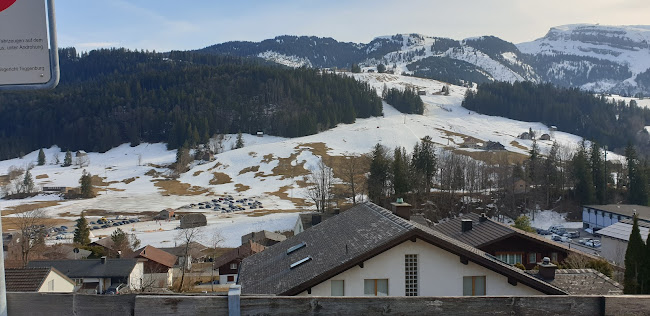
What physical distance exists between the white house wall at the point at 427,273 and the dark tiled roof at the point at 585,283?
18.6 feet

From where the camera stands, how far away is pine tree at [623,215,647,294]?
61.4 feet

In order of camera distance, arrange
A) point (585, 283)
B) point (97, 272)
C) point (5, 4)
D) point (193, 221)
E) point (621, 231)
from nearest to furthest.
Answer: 1. point (5, 4)
2. point (585, 283)
3. point (97, 272)
4. point (621, 231)
5. point (193, 221)

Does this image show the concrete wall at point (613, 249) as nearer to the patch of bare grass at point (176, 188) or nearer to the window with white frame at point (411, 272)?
the window with white frame at point (411, 272)

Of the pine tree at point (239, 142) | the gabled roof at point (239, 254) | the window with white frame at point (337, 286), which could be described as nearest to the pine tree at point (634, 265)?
the window with white frame at point (337, 286)

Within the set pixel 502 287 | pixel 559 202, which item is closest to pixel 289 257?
pixel 502 287

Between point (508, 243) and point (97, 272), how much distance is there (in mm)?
33291

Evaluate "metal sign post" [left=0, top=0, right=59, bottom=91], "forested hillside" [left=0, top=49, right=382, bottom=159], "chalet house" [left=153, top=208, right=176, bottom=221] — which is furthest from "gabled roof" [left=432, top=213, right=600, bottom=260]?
"forested hillside" [left=0, top=49, right=382, bottom=159]

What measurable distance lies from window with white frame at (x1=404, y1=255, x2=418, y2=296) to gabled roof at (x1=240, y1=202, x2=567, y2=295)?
69 cm

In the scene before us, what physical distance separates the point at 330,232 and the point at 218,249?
44.1 metres

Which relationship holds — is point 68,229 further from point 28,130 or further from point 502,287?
point 28,130

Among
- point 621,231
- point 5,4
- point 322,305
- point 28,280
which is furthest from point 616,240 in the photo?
point 5,4

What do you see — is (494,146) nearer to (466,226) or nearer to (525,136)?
(525,136)

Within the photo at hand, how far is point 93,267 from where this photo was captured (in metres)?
42.0

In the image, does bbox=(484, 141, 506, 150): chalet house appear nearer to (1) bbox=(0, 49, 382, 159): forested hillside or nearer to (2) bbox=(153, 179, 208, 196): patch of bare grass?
(1) bbox=(0, 49, 382, 159): forested hillside
